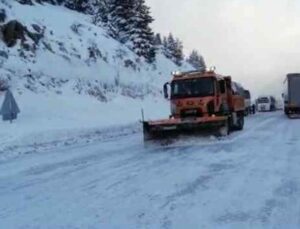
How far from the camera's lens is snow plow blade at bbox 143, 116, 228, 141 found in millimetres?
22391

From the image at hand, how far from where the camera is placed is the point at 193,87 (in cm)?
2512

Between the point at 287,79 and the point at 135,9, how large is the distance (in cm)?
2920

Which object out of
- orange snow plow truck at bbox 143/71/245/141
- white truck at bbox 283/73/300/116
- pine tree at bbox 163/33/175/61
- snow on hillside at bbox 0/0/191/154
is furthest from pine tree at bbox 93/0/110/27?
orange snow plow truck at bbox 143/71/245/141

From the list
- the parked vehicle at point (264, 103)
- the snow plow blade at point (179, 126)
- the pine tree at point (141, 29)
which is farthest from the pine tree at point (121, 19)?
the snow plow blade at point (179, 126)

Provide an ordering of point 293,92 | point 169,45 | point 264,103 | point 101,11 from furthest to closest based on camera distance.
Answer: point 169,45
point 101,11
point 264,103
point 293,92

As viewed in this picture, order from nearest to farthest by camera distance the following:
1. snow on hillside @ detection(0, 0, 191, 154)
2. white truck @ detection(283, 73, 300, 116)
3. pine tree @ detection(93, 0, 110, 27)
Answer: snow on hillside @ detection(0, 0, 191, 154) → white truck @ detection(283, 73, 300, 116) → pine tree @ detection(93, 0, 110, 27)

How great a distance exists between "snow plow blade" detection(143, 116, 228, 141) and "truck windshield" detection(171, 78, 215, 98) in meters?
2.31

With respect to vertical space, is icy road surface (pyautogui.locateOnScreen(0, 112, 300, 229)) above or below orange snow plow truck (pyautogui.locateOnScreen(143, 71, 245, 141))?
below

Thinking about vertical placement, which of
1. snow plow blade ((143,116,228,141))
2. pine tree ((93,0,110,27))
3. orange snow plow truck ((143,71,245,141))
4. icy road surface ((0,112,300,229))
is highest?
pine tree ((93,0,110,27))

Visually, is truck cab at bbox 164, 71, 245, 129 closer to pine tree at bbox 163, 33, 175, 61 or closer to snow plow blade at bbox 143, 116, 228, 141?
snow plow blade at bbox 143, 116, 228, 141

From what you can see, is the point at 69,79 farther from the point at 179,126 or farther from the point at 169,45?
the point at 169,45

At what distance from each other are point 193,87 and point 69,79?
2276 centimetres

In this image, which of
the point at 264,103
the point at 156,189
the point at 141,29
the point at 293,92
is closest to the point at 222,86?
the point at 156,189

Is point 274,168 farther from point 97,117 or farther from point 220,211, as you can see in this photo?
point 97,117
